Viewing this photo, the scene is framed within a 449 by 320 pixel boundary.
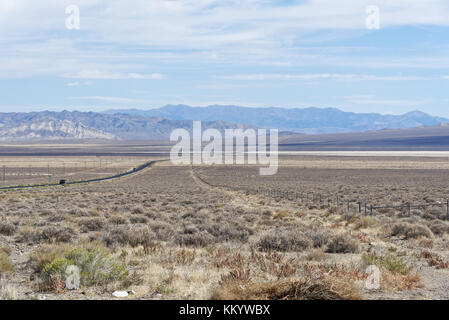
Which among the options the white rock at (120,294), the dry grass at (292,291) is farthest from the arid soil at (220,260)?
the white rock at (120,294)

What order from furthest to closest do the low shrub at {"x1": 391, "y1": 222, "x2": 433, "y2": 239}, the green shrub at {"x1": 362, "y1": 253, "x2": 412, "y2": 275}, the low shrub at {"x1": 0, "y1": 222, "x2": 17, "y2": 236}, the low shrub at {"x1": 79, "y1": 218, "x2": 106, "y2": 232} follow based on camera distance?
the low shrub at {"x1": 79, "y1": 218, "x2": 106, "y2": 232} → the low shrub at {"x1": 391, "y1": 222, "x2": 433, "y2": 239} → the low shrub at {"x1": 0, "y1": 222, "x2": 17, "y2": 236} → the green shrub at {"x1": 362, "y1": 253, "x2": 412, "y2": 275}

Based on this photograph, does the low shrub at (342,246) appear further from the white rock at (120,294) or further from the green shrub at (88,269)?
the white rock at (120,294)

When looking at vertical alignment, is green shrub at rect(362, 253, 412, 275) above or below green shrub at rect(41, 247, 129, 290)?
below

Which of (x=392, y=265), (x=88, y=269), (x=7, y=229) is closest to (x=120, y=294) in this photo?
(x=88, y=269)

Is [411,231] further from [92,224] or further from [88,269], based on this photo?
[88,269]

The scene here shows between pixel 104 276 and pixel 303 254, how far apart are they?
18.4 ft

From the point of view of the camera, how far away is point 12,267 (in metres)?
10.7

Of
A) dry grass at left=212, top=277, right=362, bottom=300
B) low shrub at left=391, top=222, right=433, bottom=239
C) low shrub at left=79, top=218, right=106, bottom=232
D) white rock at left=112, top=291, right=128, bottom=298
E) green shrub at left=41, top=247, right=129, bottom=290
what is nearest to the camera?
dry grass at left=212, top=277, right=362, bottom=300

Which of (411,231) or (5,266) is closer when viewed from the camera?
(5,266)

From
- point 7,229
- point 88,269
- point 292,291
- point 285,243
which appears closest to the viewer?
point 292,291

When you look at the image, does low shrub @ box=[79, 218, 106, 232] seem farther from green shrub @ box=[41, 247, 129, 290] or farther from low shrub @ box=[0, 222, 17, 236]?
green shrub @ box=[41, 247, 129, 290]

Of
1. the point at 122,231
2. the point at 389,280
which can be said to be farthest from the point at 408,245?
the point at 122,231

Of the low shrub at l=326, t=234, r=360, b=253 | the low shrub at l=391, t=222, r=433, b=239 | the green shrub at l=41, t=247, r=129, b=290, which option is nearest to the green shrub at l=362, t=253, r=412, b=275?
the low shrub at l=326, t=234, r=360, b=253
